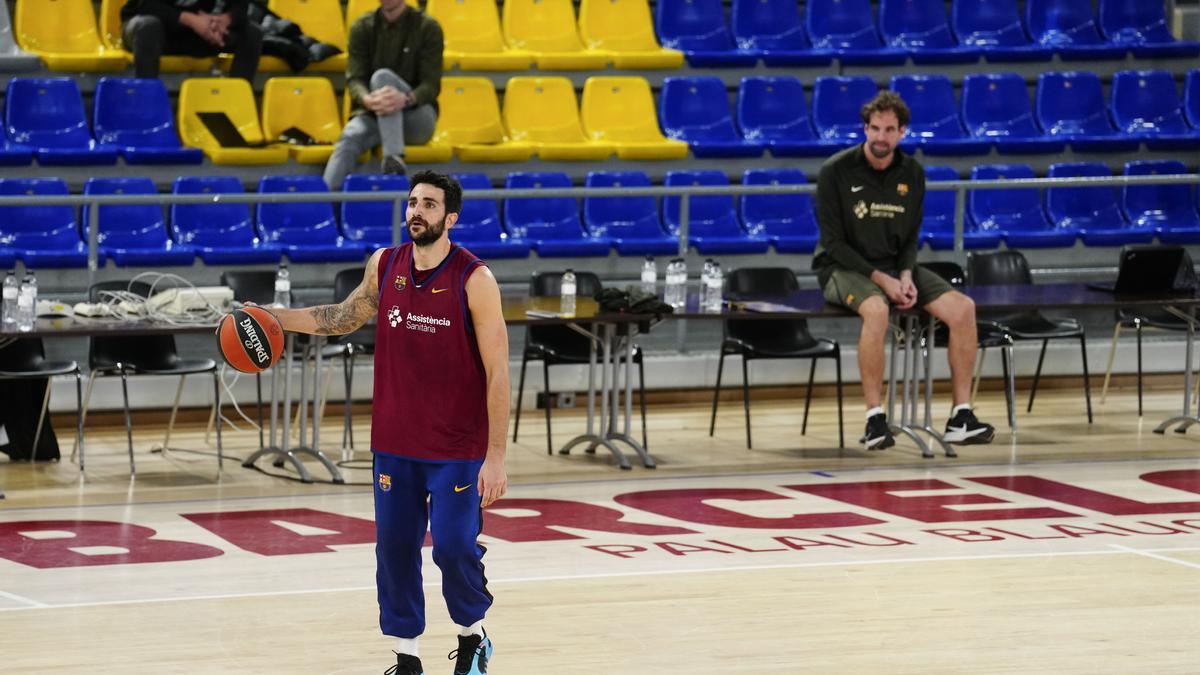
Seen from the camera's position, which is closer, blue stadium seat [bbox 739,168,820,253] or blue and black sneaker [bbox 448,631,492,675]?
blue and black sneaker [bbox 448,631,492,675]

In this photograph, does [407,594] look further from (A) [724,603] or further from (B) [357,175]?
(B) [357,175]

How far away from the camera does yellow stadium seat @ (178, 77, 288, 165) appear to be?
1191 centimetres

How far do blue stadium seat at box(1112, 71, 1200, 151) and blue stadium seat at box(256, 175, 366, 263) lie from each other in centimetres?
662

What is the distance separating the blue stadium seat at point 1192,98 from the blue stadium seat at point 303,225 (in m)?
7.20

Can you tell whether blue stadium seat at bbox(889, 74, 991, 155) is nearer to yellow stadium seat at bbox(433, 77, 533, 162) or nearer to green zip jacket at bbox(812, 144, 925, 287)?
yellow stadium seat at bbox(433, 77, 533, 162)

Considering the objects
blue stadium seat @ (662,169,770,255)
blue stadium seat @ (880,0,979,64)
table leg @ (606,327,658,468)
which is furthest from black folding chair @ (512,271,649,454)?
blue stadium seat @ (880,0,979,64)

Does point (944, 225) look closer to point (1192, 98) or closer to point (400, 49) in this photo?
point (1192, 98)

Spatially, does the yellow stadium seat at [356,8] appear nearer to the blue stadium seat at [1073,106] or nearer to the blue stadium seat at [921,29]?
the blue stadium seat at [921,29]

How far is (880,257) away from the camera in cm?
997

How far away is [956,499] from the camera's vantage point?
8898mm

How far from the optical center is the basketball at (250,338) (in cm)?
568

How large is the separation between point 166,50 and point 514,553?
240 inches

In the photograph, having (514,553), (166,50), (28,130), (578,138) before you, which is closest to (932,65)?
(578,138)

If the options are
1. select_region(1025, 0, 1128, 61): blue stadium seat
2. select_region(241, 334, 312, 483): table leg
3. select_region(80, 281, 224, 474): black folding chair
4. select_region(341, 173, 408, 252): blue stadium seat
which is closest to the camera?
select_region(241, 334, 312, 483): table leg
